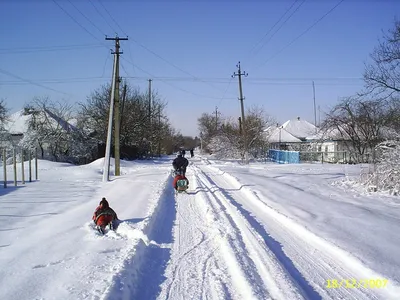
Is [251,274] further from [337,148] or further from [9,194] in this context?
[337,148]

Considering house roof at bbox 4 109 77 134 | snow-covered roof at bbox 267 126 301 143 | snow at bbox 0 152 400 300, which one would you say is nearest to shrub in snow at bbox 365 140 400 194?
snow at bbox 0 152 400 300

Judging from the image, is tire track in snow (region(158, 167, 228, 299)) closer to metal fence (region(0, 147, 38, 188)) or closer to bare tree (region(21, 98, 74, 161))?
metal fence (region(0, 147, 38, 188))

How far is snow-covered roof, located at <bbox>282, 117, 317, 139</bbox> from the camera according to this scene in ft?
232

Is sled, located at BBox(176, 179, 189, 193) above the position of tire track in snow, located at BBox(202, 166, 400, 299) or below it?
above

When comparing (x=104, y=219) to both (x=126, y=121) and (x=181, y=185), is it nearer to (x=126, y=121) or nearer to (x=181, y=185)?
(x=181, y=185)

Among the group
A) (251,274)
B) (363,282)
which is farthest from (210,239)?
(363,282)

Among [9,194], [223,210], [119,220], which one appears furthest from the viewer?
[9,194]

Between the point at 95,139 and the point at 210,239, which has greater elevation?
the point at 95,139

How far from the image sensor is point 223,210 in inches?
373

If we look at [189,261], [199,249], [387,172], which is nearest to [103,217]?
[199,249]

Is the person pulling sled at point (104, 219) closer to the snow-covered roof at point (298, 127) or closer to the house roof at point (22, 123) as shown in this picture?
the house roof at point (22, 123)

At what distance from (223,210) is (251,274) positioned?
4700mm
